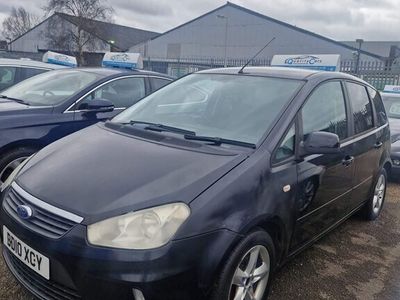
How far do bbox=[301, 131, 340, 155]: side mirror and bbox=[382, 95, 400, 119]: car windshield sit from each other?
624 cm

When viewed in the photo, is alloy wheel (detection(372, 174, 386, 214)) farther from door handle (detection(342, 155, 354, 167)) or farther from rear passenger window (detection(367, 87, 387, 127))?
door handle (detection(342, 155, 354, 167))

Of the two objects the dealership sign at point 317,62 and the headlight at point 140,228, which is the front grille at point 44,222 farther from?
the dealership sign at point 317,62

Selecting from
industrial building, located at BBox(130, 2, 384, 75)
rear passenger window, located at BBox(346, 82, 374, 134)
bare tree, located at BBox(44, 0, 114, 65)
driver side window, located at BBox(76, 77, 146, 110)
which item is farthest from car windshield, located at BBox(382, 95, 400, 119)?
bare tree, located at BBox(44, 0, 114, 65)

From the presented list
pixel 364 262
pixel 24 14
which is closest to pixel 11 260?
pixel 364 262

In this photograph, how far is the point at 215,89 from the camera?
3541 millimetres

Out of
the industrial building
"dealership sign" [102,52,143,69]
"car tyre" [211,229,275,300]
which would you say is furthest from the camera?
the industrial building

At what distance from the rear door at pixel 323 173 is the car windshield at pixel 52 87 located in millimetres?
2775

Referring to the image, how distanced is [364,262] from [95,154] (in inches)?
102

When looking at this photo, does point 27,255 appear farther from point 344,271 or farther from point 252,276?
point 344,271

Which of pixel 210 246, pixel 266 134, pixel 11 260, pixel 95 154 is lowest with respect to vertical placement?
pixel 11 260

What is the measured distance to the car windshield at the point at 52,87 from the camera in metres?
4.78

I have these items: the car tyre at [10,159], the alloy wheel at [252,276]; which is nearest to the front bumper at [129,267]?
the alloy wheel at [252,276]

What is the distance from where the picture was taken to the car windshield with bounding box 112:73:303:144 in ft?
9.80

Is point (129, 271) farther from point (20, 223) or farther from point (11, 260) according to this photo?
point (11, 260)
